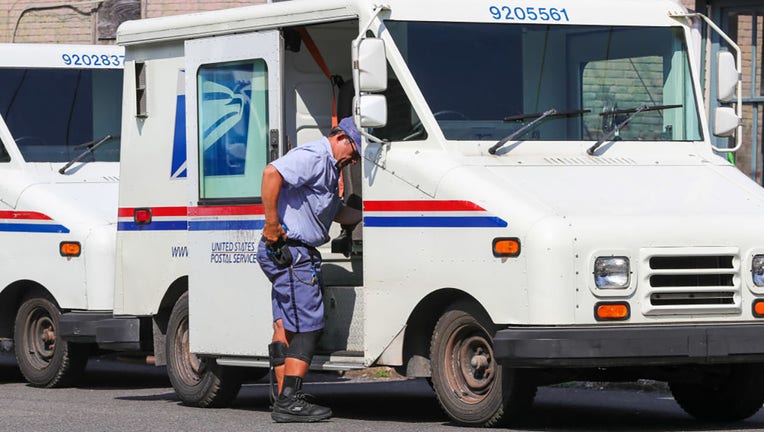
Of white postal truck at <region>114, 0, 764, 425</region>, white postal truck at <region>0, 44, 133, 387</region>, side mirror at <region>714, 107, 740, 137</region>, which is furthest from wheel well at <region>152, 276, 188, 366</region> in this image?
side mirror at <region>714, 107, 740, 137</region>

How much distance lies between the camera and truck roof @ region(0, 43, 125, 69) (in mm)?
14758

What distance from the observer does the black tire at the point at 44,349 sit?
45.6ft

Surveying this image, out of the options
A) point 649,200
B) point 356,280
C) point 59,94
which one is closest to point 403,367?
point 356,280

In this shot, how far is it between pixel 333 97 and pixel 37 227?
125 inches

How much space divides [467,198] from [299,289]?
1.29 metres

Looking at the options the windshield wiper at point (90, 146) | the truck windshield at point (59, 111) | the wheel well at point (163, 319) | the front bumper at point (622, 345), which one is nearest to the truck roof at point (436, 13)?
the wheel well at point (163, 319)

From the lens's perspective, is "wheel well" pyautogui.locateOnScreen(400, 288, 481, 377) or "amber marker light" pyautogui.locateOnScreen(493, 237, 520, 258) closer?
"amber marker light" pyautogui.locateOnScreen(493, 237, 520, 258)

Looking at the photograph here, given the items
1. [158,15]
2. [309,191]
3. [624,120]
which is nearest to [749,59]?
[624,120]

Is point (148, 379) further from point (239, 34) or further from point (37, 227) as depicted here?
point (239, 34)

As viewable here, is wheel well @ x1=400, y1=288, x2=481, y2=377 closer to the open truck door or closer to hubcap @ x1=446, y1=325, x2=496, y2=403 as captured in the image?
hubcap @ x1=446, y1=325, x2=496, y2=403

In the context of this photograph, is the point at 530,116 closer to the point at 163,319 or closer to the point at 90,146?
the point at 163,319

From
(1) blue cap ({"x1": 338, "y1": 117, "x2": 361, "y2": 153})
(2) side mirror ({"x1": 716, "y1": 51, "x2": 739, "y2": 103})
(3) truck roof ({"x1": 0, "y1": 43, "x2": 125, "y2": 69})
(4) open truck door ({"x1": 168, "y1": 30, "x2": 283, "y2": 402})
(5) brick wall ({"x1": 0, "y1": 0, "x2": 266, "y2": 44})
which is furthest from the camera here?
(5) brick wall ({"x1": 0, "y1": 0, "x2": 266, "y2": 44})

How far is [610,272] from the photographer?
30.9 ft

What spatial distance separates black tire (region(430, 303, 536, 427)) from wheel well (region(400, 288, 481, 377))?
135 mm
